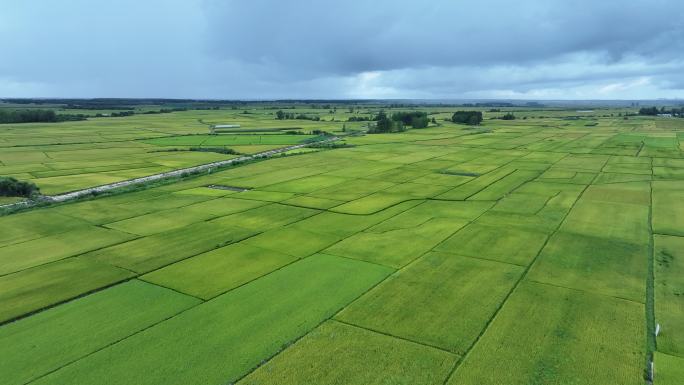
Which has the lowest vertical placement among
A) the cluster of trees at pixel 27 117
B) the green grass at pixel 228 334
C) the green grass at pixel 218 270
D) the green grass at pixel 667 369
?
the green grass at pixel 667 369

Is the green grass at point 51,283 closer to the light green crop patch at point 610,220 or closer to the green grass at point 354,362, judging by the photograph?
the green grass at point 354,362

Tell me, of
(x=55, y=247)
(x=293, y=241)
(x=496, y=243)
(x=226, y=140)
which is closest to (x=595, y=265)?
(x=496, y=243)

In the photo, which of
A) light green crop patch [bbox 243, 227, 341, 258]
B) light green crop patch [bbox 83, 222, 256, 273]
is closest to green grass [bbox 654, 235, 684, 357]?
light green crop patch [bbox 243, 227, 341, 258]

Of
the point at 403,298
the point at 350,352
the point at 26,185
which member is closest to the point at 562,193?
the point at 403,298

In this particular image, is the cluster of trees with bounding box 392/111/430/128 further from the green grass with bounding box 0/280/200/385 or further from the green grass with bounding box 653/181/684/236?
the green grass with bounding box 0/280/200/385

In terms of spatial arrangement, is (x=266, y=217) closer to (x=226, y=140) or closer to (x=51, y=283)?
(x=51, y=283)

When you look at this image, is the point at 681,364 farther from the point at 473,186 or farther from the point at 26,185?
the point at 26,185

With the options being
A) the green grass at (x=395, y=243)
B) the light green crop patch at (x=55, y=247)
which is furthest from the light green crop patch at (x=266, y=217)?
the light green crop patch at (x=55, y=247)
